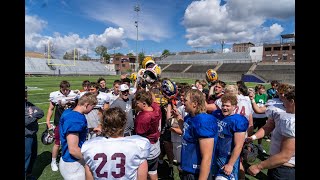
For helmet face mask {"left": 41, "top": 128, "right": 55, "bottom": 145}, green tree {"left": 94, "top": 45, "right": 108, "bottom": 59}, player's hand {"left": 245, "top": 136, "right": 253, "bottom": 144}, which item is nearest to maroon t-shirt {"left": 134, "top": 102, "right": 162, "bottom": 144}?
player's hand {"left": 245, "top": 136, "right": 253, "bottom": 144}

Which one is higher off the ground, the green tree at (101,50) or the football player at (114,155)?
the green tree at (101,50)

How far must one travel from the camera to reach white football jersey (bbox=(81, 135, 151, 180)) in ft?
7.61

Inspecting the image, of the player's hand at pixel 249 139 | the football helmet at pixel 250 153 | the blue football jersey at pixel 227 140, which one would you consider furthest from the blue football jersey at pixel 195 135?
the football helmet at pixel 250 153

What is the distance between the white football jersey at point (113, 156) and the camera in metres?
2.32

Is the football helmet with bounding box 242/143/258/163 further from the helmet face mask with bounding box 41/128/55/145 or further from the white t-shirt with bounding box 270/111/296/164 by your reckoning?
the helmet face mask with bounding box 41/128/55/145

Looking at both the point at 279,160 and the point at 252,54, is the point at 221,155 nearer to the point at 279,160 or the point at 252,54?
the point at 279,160

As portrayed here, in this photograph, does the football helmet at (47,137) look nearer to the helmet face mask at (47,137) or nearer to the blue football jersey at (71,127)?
the helmet face mask at (47,137)

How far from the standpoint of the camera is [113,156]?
2318 millimetres

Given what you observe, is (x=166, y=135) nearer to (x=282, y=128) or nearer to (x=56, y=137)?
(x=56, y=137)

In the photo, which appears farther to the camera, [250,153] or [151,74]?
[151,74]

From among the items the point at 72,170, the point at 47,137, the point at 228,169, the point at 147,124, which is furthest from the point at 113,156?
the point at 47,137
